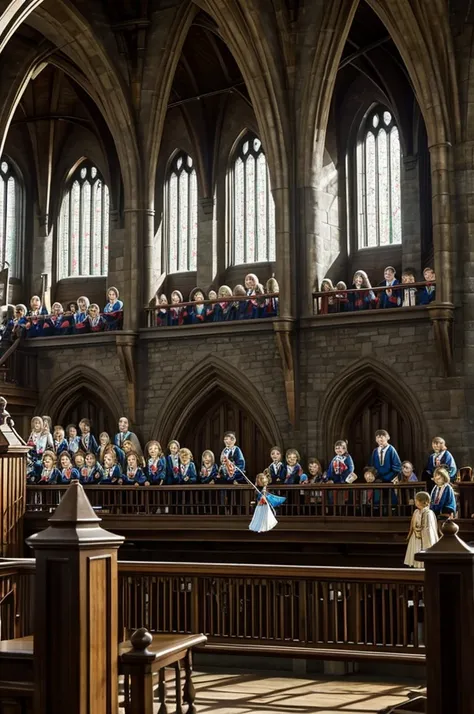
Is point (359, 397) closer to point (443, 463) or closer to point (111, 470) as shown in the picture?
point (443, 463)

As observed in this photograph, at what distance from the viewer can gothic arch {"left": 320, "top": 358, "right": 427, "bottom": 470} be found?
2058 centimetres

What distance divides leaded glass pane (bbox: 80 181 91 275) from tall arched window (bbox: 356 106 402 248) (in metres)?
7.92

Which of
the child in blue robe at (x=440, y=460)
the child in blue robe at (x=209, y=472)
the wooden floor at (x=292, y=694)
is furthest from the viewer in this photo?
the child in blue robe at (x=209, y=472)

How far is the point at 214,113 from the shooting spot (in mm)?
27109

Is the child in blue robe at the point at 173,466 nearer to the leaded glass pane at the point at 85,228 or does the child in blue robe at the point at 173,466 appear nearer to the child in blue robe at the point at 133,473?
the child in blue robe at the point at 133,473

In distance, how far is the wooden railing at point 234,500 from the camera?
16.1 metres

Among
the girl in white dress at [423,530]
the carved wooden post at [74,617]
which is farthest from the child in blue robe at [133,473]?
the carved wooden post at [74,617]

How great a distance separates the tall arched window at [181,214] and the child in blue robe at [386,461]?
11316 millimetres

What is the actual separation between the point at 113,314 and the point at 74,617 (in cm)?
1799

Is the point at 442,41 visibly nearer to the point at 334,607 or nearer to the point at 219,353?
the point at 219,353

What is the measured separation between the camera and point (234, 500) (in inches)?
669

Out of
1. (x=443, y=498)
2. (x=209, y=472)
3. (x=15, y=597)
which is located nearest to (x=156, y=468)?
(x=209, y=472)

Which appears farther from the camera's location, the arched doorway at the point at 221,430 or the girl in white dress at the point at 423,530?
the arched doorway at the point at 221,430

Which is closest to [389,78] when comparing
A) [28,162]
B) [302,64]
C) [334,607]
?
[302,64]
